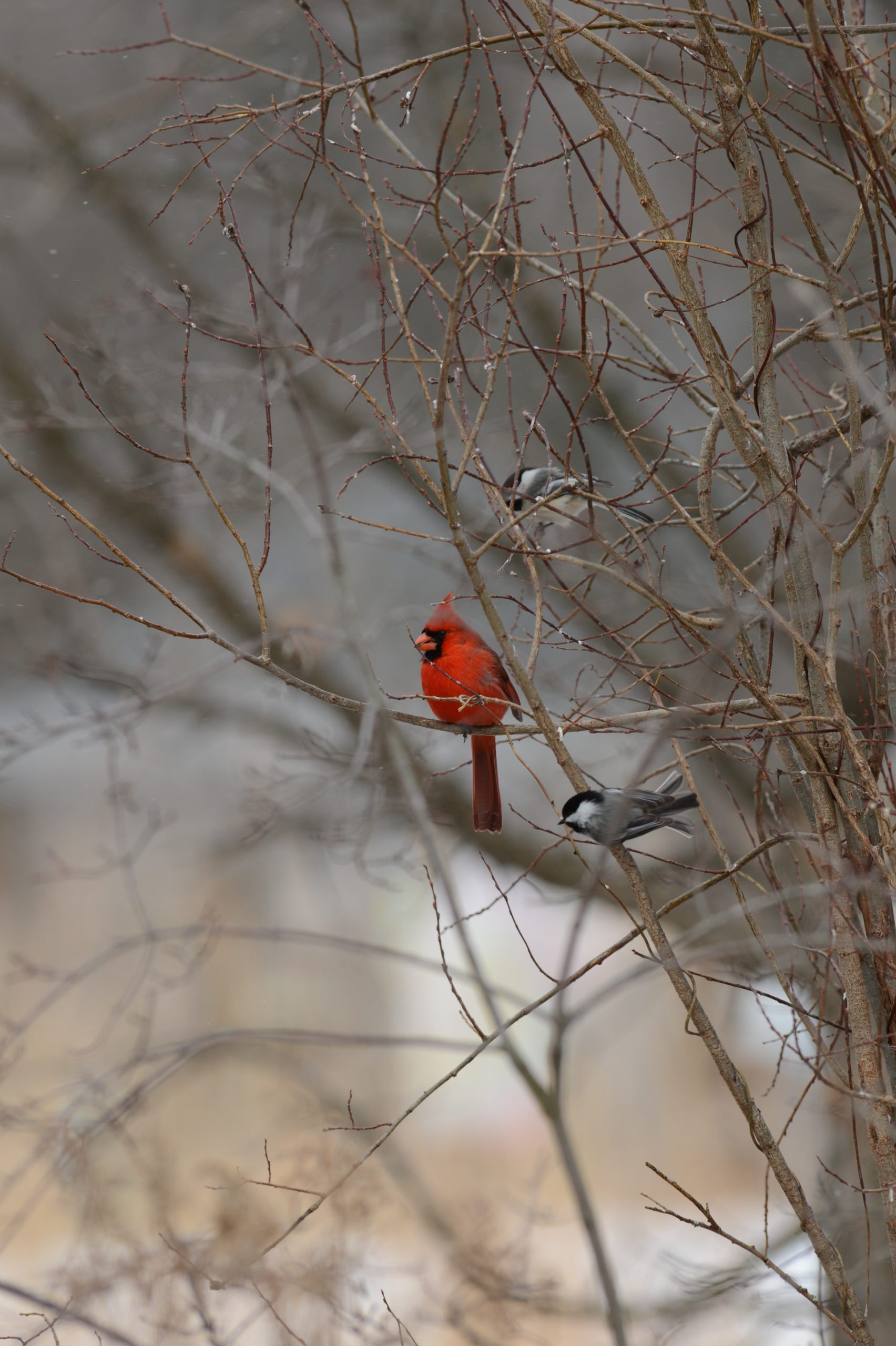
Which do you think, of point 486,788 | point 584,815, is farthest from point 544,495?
point 486,788

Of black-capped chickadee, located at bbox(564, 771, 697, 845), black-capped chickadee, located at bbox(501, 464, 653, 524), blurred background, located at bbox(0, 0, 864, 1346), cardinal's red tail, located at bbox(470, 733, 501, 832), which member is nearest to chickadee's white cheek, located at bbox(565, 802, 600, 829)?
black-capped chickadee, located at bbox(564, 771, 697, 845)

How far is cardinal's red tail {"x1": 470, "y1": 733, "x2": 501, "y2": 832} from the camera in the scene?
224 centimetres

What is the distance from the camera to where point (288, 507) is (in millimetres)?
5082

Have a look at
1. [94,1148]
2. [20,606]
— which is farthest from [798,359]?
[94,1148]

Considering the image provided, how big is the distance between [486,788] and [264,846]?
3139 millimetres

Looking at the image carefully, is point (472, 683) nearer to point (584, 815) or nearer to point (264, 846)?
point (584, 815)

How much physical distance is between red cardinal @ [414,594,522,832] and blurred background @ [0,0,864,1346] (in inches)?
24.2

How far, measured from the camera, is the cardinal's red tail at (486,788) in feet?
7.34

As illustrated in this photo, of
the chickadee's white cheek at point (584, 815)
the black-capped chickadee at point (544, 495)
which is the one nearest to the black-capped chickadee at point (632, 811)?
the chickadee's white cheek at point (584, 815)

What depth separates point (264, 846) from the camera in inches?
204

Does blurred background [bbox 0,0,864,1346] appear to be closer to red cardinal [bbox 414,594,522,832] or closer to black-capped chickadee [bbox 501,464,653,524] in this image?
red cardinal [bbox 414,594,522,832]

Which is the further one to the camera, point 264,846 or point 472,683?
point 264,846

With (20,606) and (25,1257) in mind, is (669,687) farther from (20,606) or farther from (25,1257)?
(25,1257)

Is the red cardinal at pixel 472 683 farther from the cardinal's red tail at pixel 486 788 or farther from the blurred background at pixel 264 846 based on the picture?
the blurred background at pixel 264 846
